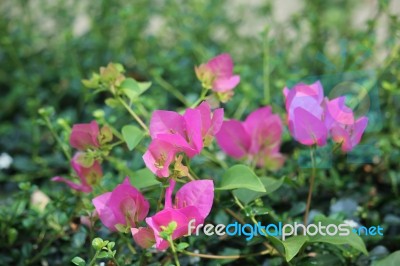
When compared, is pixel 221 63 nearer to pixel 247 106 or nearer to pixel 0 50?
pixel 247 106

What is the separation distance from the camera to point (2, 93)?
163 centimetres

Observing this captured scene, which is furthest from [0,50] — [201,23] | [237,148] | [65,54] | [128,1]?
[237,148]

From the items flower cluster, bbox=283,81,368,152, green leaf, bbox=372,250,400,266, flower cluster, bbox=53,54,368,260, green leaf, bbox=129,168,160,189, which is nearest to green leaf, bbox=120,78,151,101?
flower cluster, bbox=53,54,368,260

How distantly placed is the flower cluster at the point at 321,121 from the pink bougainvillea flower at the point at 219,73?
4.1 inches

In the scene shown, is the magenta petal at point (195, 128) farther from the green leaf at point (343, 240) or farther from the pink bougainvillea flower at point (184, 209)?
the green leaf at point (343, 240)

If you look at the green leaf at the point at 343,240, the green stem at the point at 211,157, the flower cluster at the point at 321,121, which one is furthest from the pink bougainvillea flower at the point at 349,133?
the green stem at the point at 211,157

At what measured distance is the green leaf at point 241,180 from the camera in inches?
29.3

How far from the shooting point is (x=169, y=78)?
148 cm

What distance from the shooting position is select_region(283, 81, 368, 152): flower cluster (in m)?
0.80

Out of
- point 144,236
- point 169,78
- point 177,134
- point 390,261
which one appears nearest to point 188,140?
point 177,134

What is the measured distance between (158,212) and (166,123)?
0.11 m

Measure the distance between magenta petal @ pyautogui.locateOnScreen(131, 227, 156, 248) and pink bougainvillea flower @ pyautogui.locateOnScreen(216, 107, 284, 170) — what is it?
0.23 meters

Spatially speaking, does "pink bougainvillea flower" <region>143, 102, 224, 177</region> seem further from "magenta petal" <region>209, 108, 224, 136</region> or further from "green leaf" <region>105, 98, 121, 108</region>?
"green leaf" <region>105, 98, 121, 108</region>

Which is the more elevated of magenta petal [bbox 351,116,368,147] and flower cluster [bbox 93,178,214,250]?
magenta petal [bbox 351,116,368,147]
